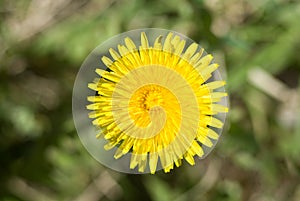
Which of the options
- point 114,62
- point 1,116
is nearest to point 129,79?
point 114,62

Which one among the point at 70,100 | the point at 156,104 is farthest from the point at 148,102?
the point at 70,100

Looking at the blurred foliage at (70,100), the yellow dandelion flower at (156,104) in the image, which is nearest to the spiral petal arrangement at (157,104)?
the yellow dandelion flower at (156,104)

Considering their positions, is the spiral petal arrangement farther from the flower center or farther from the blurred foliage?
the blurred foliage

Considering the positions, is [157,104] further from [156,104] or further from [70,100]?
[70,100]

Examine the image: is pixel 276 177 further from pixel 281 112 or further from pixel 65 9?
pixel 65 9

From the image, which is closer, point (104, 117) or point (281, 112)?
point (104, 117)

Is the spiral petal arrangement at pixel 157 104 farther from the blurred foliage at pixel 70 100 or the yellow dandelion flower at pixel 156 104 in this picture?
the blurred foliage at pixel 70 100
